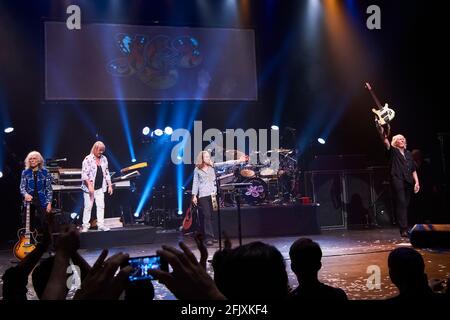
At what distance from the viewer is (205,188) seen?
27.3 feet

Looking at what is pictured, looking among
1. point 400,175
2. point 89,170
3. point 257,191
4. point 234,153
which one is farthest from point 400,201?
point 89,170

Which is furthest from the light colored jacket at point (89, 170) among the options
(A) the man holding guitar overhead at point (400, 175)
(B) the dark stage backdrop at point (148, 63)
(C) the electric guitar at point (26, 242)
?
(A) the man holding guitar overhead at point (400, 175)

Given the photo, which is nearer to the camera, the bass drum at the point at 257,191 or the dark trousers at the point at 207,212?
the dark trousers at the point at 207,212

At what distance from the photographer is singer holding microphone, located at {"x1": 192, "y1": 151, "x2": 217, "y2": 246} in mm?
8320

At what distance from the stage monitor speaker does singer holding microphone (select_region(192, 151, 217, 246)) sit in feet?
12.0

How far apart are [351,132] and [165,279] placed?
1169 centimetres

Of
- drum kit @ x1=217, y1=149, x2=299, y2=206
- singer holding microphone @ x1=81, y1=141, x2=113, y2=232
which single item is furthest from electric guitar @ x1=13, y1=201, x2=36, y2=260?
drum kit @ x1=217, y1=149, x2=299, y2=206

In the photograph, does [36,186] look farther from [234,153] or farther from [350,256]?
[350,256]

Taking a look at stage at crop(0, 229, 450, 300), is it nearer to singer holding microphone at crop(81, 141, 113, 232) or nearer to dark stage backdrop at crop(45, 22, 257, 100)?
singer holding microphone at crop(81, 141, 113, 232)

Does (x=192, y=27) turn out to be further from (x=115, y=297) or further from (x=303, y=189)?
(x=115, y=297)

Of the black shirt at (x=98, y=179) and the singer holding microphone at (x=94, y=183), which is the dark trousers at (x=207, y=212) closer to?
the singer holding microphone at (x=94, y=183)

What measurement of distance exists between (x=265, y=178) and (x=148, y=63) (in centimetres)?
389

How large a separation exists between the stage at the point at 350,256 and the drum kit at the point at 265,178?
4.63 feet

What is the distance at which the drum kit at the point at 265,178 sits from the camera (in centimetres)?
→ 1047
